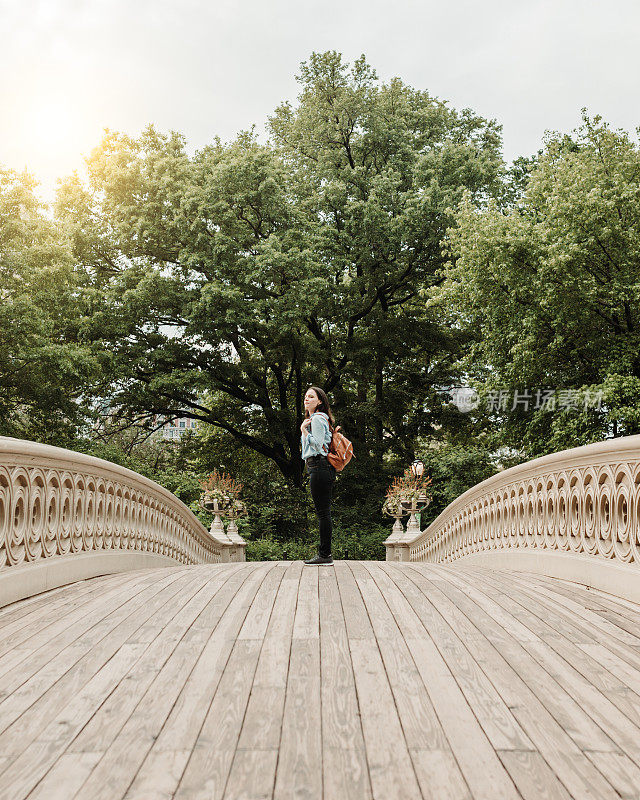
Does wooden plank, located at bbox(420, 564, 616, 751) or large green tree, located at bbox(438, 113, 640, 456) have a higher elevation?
large green tree, located at bbox(438, 113, 640, 456)

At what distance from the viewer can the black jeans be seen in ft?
23.6

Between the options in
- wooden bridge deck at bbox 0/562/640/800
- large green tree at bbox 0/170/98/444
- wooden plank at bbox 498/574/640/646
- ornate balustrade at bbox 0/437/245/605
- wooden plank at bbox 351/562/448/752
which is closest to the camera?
wooden bridge deck at bbox 0/562/640/800

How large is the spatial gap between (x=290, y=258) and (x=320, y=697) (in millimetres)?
17267

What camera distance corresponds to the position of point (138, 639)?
3.79 m

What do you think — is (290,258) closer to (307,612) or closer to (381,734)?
(307,612)

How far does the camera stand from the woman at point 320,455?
7.09 m

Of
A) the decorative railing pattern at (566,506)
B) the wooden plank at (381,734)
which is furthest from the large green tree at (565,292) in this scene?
the wooden plank at (381,734)

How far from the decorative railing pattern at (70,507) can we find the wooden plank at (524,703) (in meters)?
3.12

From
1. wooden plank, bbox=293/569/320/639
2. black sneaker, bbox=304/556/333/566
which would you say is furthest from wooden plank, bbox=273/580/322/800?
black sneaker, bbox=304/556/333/566

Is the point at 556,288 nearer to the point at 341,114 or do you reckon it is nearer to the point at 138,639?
the point at 341,114

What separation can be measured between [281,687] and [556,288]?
50.6 ft

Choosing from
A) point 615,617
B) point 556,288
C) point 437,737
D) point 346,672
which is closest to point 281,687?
point 346,672

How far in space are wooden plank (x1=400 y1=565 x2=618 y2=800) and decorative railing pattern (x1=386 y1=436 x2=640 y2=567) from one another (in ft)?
4.51

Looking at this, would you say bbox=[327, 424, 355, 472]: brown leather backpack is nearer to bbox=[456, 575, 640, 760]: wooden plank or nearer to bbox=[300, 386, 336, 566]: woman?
bbox=[300, 386, 336, 566]: woman
